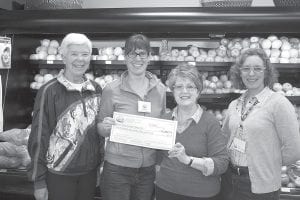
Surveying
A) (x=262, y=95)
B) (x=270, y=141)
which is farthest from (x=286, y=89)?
(x=270, y=141)

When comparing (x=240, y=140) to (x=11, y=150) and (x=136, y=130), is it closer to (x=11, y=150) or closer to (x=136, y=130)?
(x=136, y=130)

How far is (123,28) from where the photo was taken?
3469 mm

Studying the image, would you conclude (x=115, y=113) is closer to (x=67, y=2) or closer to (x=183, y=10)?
(x=183, y=10)

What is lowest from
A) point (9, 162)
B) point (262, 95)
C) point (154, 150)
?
Answer: point (9, 162)

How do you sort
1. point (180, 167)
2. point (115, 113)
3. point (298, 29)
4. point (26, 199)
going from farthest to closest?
point (26, 199) < point (298, 29) < point (115, 113) < point (180, 167)

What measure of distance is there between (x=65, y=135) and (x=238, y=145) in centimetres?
120

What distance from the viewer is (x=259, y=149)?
7.21ft

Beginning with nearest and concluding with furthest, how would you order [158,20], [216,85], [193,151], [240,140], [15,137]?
[193,151]
[240,140]
[158,20]
[15,137]
[216,85]

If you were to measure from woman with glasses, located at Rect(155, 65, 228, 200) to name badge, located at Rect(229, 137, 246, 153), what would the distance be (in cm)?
16

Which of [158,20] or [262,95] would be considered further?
[158,20]

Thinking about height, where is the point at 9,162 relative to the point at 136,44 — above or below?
below

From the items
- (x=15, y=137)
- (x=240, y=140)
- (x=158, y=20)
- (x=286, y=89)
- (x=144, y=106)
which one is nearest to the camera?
(x=240, y=140)

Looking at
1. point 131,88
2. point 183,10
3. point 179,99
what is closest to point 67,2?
point 183,10

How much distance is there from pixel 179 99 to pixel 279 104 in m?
0.66
